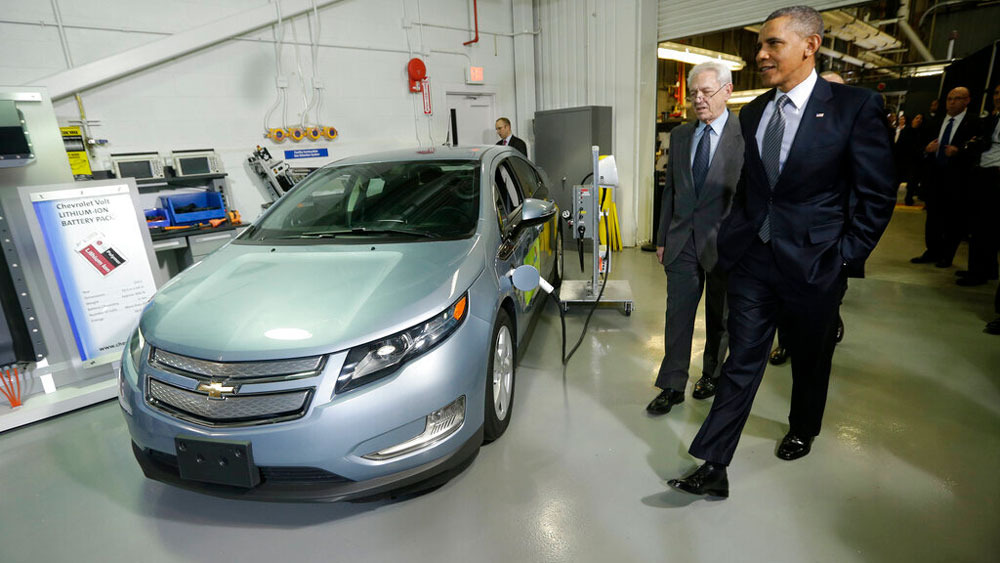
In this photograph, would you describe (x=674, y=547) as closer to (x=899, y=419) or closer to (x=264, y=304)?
(x=899, y=419)

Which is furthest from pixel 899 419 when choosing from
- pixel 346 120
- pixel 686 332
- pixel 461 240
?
pixel 346 120

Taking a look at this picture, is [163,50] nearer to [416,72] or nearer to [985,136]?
[416,72]

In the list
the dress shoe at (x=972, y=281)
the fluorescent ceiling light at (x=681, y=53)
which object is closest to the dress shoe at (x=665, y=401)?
the dress shoe at (x=972, y=281)

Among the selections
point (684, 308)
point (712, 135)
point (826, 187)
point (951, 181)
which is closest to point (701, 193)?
point (712, 135)

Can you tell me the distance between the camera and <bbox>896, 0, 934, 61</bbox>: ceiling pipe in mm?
7840

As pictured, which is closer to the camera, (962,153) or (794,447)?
(794,447)

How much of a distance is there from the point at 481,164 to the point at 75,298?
232 cm

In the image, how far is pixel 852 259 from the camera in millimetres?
1551

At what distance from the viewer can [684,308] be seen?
7.44ft

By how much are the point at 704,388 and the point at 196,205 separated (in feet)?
13.4

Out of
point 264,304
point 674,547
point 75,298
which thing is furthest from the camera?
point 75,298

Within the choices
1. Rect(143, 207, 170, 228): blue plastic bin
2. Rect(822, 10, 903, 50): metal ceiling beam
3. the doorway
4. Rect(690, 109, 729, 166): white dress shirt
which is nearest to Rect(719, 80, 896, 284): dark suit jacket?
Rect(690, 109, 729, 166): white dress shirt

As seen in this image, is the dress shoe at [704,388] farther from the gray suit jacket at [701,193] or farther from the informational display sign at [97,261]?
the informational display sign at [97,261]

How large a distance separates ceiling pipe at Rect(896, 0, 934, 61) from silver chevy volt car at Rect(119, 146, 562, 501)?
31.7 ft
